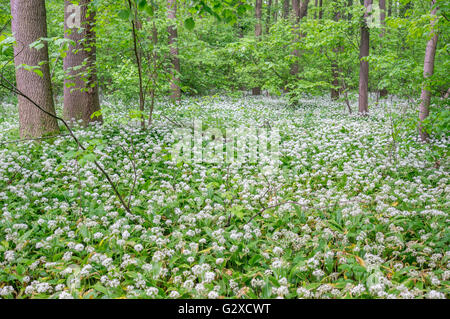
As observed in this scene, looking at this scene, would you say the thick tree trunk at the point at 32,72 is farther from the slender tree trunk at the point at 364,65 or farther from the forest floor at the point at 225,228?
the slender tree trunk at the point at 364,65

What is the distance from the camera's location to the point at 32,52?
6195 millimetres

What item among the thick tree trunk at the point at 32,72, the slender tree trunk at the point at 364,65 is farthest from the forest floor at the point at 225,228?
the slender tree trunk at the point at 364,65

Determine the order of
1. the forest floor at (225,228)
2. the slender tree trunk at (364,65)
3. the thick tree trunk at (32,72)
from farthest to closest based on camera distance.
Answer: the slender tree trunk at (364,65)
the thick tree trunk at (32,72)
the forest floor at (225,228)

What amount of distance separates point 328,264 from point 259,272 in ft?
2.48

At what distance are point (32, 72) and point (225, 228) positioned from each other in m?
5.64

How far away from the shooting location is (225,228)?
Result: 3.83m

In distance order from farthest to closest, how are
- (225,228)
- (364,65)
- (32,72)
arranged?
1. (364,65)
2. (32,72)
3. (225,228)

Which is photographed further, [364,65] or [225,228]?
[364,65]

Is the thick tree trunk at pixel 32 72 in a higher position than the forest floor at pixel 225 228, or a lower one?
higher

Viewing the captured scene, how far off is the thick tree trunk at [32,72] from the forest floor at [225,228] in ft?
1.67

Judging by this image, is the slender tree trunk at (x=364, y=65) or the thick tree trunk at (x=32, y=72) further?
the slender tree trunk at (x=364, y=65)

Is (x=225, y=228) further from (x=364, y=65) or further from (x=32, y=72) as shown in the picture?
(x=364, y=65)

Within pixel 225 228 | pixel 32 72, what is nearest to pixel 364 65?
pixel 225 228

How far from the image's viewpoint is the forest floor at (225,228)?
2801mm
